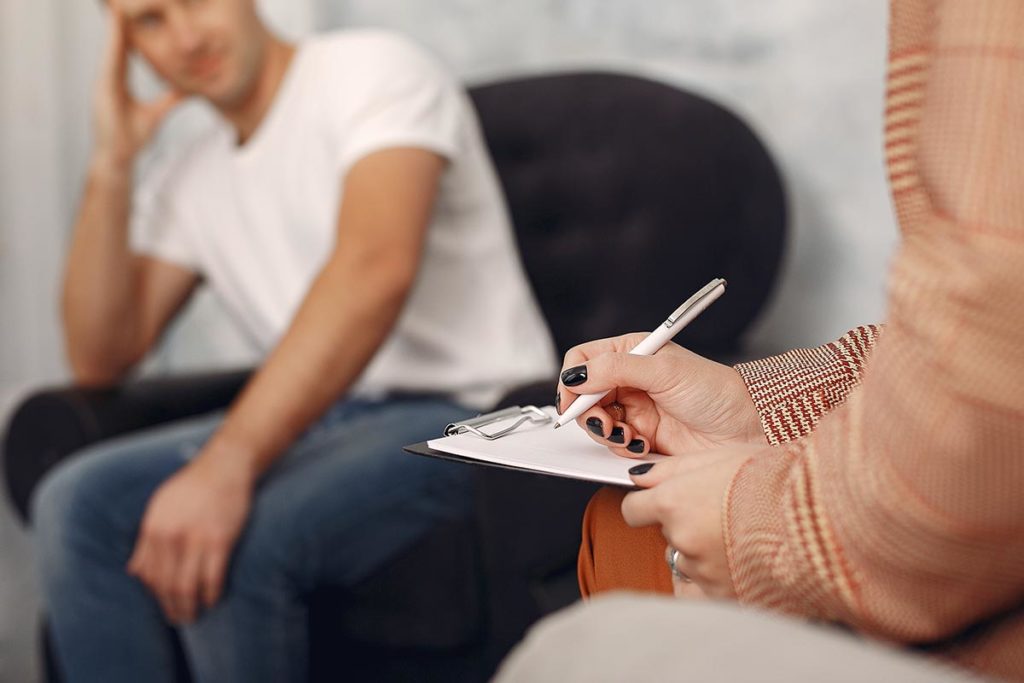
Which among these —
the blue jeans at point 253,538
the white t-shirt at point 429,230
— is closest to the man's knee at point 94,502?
the blue jeans at point 253,538

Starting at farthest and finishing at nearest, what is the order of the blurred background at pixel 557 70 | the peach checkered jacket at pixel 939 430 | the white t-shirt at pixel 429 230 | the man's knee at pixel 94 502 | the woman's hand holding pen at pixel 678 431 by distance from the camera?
the blurred background at pixel 557 70 < the white t-shirt at pixel 429 230 < the man's knee at pixel 94 502 < the woman's hand holding pen at pixel 678 431 < the peach checkered jacket at pixel 939 430

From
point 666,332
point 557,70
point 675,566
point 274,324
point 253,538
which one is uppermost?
point 557,70

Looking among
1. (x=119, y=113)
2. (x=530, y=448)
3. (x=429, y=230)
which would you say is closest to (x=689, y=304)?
(x=530, y=448)

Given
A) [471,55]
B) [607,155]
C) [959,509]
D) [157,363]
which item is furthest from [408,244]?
[157,363]

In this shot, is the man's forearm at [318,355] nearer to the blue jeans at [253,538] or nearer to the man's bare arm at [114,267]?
the blue jeans at [253,538]

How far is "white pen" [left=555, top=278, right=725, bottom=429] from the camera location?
0.64 m

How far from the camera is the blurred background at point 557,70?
154 cm

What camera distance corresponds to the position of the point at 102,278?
172 centimetres

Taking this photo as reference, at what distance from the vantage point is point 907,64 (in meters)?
0.55

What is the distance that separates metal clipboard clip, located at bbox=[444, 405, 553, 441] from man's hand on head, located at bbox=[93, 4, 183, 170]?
1185 mm

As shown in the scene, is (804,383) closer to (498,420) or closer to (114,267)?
(498,420)

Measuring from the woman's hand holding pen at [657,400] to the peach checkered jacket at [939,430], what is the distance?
0.42 ft

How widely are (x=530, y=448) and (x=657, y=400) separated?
0.31 ft

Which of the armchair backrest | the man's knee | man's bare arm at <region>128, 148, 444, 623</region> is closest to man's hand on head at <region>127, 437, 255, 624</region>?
man's bare arm at <region>128, 148, 444, 623</region>
